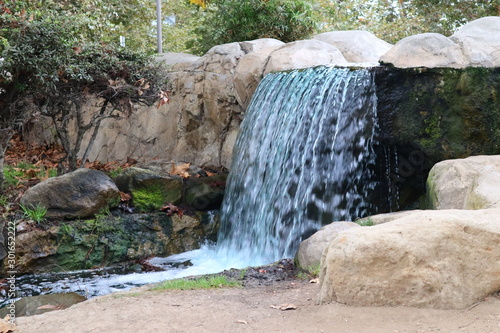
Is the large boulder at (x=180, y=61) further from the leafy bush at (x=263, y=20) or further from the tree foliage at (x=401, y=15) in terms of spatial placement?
the tree foliage at (x=401, y=15)

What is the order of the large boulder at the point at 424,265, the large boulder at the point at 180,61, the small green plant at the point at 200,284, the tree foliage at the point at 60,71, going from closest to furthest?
1. the large boulder at the point at 424,265
2. the small green plant at the point at 200,284
3. the tree foliage at the point at 60,71
4. the large boulder at the point at 180,61

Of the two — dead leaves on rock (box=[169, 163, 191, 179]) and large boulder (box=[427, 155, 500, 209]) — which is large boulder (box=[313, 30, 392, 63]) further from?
large boulder (box=[427, 155, 500, 209])

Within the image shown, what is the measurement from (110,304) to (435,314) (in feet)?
8.13

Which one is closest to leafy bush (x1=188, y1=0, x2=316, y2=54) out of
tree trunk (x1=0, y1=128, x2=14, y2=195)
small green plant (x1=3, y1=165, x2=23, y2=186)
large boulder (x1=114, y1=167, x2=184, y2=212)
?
large boulder (x1=114, y1=167, x2=184, y2=212)

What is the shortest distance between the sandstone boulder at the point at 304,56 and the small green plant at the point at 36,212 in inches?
168

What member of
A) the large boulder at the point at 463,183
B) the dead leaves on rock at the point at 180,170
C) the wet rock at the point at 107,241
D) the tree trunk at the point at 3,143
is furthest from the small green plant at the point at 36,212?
the large boulder at the point at 463,183

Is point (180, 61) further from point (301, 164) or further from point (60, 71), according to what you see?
point (301, 164)

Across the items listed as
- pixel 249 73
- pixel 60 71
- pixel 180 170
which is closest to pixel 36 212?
pixel 60 71

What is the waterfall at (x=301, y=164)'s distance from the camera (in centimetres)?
733

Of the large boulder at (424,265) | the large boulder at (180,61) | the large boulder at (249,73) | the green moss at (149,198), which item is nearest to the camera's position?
the large boulder at (424,265)

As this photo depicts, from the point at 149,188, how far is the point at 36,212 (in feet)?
6.17

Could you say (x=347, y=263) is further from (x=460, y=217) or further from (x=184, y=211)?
(x=184, y=211)

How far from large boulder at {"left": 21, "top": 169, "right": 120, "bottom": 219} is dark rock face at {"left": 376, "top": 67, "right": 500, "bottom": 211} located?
4.13 metres

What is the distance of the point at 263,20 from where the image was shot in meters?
11.8
